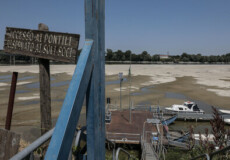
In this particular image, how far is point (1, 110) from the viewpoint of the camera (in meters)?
20.0

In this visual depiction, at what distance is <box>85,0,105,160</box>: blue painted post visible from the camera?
136cm

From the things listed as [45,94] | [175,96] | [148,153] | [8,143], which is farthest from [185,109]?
[8,143]

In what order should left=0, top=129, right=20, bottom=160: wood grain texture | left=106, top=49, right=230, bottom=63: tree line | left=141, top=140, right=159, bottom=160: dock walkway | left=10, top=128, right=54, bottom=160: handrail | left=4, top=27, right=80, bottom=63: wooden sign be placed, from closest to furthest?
left=10, top=128, right=54, bottom=160: handrail
left=4, top=27, right=80, bottom=63: wooden sign
left=0, top=129, right=20, bottom=160: wood grain texture
left=141, top=140, right=159, bottom=160: dock walkway
left=106, top=49, right=230, bottom=63: tree line

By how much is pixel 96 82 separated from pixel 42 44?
146 centimetres

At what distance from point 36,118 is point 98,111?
18.4 meters

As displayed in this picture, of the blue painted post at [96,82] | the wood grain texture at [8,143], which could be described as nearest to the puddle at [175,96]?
the wood grain texture at [8,143]

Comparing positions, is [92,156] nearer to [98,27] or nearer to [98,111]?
[98,111]

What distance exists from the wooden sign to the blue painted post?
87 centimetres

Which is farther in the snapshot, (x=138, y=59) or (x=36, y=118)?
(x=138, y=59)

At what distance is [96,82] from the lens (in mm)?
1445

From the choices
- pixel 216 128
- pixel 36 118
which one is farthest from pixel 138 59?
pixel 216 128

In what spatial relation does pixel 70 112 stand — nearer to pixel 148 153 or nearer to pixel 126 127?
pixel 148 153

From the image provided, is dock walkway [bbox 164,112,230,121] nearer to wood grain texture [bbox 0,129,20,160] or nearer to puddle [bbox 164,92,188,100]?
puddle [bbox 164,92,188,100]

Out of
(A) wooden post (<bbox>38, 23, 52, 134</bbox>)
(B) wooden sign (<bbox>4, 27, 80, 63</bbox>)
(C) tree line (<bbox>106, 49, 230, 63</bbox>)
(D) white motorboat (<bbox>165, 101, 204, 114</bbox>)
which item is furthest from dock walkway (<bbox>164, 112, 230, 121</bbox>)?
(C) tree line (<bbox>106, 49, 230, 63</bbox>)
